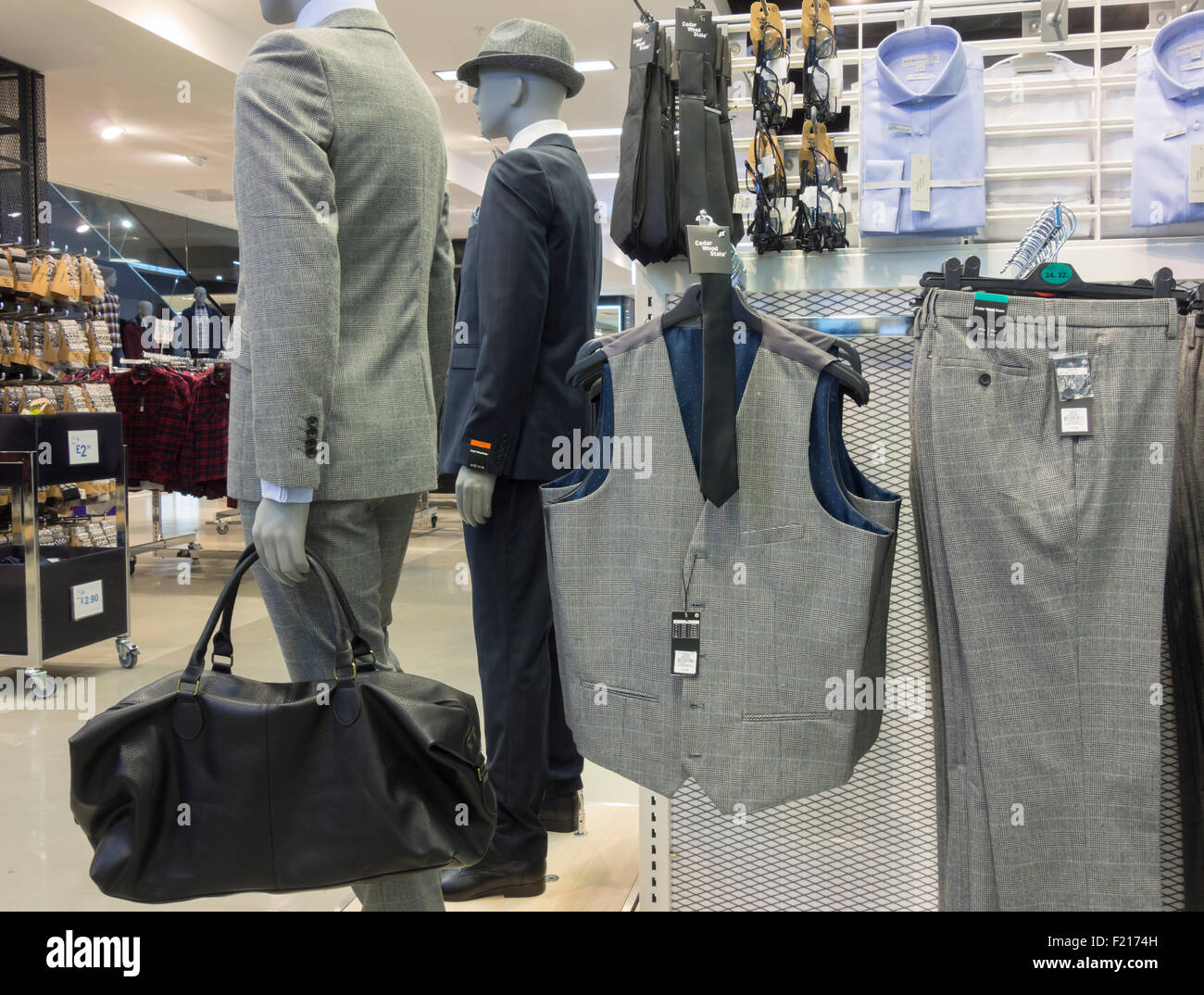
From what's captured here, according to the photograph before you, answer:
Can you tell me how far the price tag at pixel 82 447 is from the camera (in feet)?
13.2

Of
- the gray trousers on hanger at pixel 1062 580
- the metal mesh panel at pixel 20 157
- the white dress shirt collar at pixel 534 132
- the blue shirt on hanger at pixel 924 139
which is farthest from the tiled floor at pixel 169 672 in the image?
the metal mesh panel at pixel 20 157

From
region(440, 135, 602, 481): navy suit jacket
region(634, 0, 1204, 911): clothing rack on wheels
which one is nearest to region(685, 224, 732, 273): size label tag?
region(634, 0, 1204, 911): clothing rack on wheels

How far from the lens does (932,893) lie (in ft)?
6.76

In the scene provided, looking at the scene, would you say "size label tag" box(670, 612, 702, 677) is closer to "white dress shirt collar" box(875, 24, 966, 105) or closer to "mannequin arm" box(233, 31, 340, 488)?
"mannequin arm" box(233, 31, 340, 488)

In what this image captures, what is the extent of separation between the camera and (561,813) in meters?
2.61

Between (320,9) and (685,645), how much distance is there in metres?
1.21

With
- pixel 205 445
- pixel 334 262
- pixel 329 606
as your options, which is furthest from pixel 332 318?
pixel 205 445

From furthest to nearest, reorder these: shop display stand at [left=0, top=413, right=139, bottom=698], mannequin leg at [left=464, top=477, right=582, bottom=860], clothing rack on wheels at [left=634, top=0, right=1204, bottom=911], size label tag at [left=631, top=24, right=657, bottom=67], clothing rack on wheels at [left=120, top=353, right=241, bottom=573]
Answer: clothing rack on wheels at [left=120, top=353, right=241, bottom=573], shop display stand at [left=0, top=413, right=139, bottom=698], mannequin leg at [left=464, top=477, right=582, bottom=860], clothing rack on wheels at [left=634, top=0, right=1204, bottom=911], size label tag at [left=631, top=24, right=657, bottom=67]

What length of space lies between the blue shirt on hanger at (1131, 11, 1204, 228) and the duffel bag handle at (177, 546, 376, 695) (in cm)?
150

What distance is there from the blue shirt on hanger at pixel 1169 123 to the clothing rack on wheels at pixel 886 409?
10 centimetres

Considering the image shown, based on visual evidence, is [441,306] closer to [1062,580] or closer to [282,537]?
[282,537]

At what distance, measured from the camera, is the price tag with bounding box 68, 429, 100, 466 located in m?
4.03

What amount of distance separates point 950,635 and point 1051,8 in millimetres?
1279

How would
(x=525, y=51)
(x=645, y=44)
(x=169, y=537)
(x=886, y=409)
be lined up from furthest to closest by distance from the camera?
(x=169, y=537), (x=525, y=51), (x=886, y=409), (x=645, y=44)
